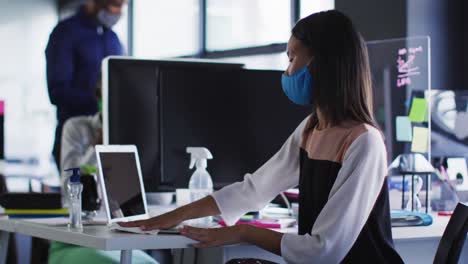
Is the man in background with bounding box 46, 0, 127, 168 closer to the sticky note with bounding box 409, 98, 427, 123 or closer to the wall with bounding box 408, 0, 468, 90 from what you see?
the wall with bounding box 408, 0, 468, 90

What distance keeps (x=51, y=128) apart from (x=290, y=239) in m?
6.91

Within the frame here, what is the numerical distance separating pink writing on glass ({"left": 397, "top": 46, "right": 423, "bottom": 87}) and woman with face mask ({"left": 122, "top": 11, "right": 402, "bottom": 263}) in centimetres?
95

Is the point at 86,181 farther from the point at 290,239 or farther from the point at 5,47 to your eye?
the point at 5,47

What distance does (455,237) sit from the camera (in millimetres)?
1799

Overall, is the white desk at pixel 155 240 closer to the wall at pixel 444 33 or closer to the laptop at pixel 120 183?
the laptop at pixel 120 183

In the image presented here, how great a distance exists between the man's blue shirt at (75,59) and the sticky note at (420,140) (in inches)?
72.4

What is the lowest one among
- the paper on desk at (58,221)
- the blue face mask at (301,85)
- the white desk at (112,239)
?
→ the paper on desk at (58,221)

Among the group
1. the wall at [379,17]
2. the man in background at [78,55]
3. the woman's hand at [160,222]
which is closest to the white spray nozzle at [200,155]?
the woman's hand at [160,222]

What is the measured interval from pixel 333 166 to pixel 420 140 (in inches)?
39.6

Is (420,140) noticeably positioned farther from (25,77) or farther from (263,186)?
(25,77)

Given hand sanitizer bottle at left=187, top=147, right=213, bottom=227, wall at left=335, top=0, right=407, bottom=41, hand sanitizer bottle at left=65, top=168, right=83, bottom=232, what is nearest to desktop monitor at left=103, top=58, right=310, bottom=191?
hand sanitizer bottle at left=187, top=147, right=213, bottom=227

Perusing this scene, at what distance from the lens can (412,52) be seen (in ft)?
9.66

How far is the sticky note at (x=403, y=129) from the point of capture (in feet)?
9.46

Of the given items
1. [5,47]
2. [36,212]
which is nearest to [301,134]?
[36,212]
